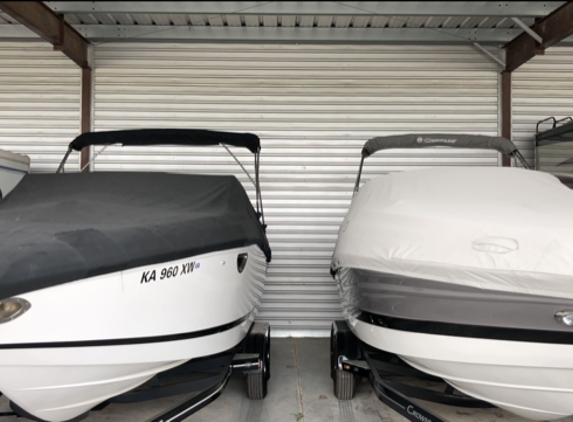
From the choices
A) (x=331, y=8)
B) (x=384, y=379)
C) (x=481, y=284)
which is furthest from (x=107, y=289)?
(x=331, y=8)

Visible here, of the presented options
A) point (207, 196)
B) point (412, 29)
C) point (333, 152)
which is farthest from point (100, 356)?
point (412, 29)

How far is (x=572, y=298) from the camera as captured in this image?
1724mm

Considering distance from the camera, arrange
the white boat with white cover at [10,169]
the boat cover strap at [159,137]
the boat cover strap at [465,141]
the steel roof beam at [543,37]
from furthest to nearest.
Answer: the white boat with white cover at [10,169]
the steel roof beam at [543,37]
the boat cover strap at [159,137]
the boat cover strap at [465,141]

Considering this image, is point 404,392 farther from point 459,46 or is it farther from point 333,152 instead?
point 459,46

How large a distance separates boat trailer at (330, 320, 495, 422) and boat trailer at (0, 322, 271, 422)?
556 millimetres

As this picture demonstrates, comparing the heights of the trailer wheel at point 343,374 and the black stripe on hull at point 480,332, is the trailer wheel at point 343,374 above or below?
below

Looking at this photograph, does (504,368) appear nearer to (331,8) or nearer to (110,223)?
(110,223)

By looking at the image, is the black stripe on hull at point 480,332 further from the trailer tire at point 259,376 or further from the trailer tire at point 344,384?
the trailer tire at point 259,376

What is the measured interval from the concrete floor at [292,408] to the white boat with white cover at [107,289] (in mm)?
628

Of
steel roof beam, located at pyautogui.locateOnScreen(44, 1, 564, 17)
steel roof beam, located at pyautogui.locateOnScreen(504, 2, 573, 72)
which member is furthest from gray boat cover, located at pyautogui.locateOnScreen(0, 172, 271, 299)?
steel roof beam, located at pyautogui.locateOnScreen(504, 2, 573, 72)

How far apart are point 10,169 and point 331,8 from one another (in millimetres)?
3615

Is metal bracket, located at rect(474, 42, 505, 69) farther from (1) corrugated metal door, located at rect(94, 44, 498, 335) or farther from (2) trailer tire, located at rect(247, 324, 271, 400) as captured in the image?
(2) trailer tire, located at rect(247, 324, 271, 400)

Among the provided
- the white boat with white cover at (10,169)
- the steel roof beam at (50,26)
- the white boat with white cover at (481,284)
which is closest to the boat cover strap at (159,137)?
the steel roof beam at (50,26)

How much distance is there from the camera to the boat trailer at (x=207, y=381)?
2092 millimetres
